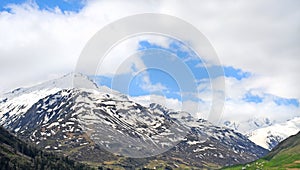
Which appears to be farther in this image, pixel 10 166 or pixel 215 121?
pixel 10 166

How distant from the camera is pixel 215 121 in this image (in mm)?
58344

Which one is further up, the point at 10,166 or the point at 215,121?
the point at 10,166

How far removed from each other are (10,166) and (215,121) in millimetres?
164284

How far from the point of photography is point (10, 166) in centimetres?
19962
